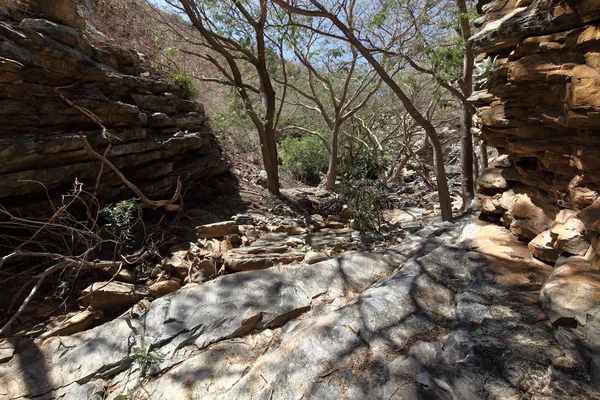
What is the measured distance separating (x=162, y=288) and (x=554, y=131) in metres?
4.07

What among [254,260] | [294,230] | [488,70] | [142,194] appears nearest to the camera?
[488,70]

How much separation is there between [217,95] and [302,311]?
12.6 meters

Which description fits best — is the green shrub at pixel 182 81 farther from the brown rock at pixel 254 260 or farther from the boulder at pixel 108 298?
the boulder at pixel 108 298

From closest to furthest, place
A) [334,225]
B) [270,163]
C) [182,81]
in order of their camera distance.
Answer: [334,225] < [182,81] < [270,163]

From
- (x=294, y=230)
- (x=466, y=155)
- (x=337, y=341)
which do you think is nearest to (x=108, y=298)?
(x=337, y=341)

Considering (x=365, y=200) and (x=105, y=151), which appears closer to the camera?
(x=105, y=151)

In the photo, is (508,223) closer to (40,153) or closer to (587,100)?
(587,100)

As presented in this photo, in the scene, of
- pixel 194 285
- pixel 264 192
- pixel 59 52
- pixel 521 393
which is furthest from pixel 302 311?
pixel 264 192

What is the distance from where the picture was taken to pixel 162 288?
3.75 meters

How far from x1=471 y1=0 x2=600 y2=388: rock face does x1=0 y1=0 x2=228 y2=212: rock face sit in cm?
487

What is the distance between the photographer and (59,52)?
4.46 meters

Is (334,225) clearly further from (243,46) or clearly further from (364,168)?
(243,46)

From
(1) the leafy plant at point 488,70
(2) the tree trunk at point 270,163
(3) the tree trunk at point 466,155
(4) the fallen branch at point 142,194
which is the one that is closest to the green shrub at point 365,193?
(3) the tree trunk at point 466,155

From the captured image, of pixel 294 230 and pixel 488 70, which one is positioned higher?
pixel 488 70
